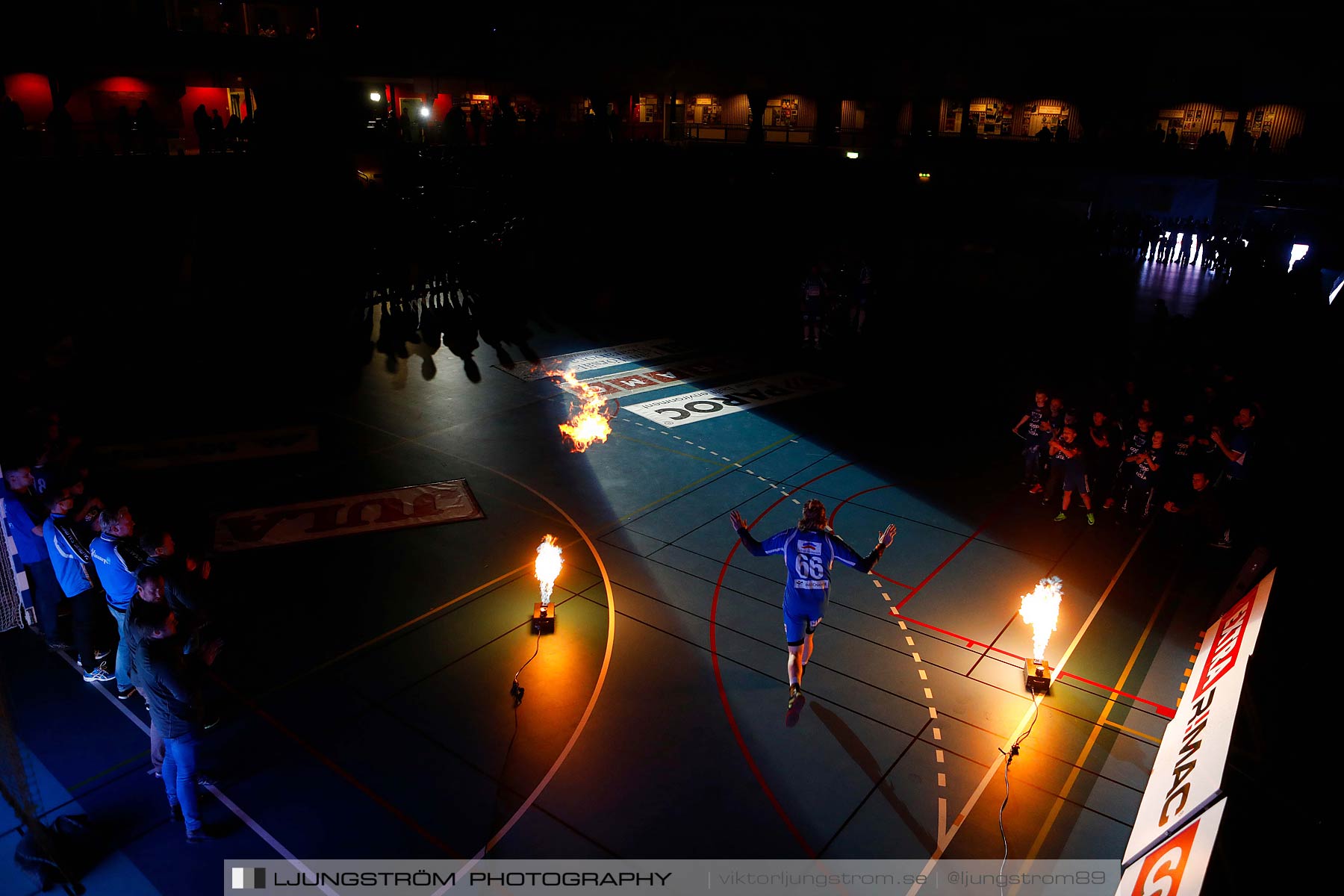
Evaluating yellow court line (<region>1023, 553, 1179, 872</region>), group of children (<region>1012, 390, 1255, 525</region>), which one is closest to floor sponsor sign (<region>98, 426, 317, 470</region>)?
group of children (<region>1012, 390, 1255, 525</region>)

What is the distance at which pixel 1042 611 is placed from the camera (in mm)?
9750

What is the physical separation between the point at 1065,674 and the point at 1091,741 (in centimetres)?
129

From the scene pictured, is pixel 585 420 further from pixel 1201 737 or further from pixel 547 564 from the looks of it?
pixel 1201 737

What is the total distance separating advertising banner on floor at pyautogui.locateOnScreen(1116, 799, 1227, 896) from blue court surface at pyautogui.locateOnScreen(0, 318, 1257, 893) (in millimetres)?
1058

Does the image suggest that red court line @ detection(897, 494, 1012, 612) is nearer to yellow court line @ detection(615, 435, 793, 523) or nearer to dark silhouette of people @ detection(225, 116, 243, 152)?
yellow court line @ detection(615, 435, 793, 523)

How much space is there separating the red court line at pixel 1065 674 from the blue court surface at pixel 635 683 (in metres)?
0.05

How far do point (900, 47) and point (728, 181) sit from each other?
1404 centimetres

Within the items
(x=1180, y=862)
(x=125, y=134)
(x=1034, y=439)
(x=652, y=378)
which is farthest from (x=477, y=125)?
(x=1180, y=862)

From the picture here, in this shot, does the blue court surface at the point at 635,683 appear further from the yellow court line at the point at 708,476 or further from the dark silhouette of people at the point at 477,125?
the dark silhouette of people at the point at 477,125

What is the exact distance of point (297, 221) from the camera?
25641 mm

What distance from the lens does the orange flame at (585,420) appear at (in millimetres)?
17484

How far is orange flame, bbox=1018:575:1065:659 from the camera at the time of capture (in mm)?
9758

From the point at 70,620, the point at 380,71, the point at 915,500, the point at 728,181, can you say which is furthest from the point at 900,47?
the point at 70,620

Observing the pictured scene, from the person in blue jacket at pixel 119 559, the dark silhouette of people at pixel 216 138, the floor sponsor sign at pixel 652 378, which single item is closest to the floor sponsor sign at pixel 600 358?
the floor sponsor sign at pixel 652 378
